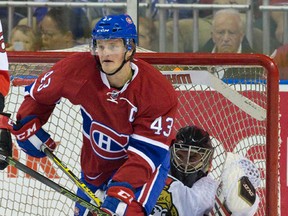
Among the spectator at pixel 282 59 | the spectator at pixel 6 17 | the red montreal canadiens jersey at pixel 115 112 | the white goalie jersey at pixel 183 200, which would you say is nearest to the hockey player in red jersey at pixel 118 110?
the red montreal canadiens jersey at pixel 115 112

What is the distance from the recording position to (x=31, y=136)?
9.70 ft

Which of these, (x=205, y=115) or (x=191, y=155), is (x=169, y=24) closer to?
(x=205, y=115)

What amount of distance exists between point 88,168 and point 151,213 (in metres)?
0.31

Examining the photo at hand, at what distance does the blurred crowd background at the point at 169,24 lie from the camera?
414 centimetres

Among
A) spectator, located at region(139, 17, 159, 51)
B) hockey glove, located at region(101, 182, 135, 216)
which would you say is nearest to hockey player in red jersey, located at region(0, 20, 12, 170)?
hockey glove, located at region(101, 182, 135, 216)

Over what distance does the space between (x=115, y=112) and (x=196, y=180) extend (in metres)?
0.51

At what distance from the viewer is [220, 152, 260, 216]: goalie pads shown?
9.80ft

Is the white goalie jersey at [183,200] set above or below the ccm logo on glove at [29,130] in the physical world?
below

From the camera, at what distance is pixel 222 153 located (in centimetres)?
334

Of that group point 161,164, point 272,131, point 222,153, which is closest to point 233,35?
point 222,153

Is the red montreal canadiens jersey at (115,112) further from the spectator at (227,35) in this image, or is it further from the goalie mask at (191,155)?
the spectator at (227,35)

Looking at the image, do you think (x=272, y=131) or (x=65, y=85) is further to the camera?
(x=272, y=131)

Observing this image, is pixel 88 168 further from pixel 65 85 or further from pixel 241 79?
pixel 241 79

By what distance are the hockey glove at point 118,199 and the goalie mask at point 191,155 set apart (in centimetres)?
49
